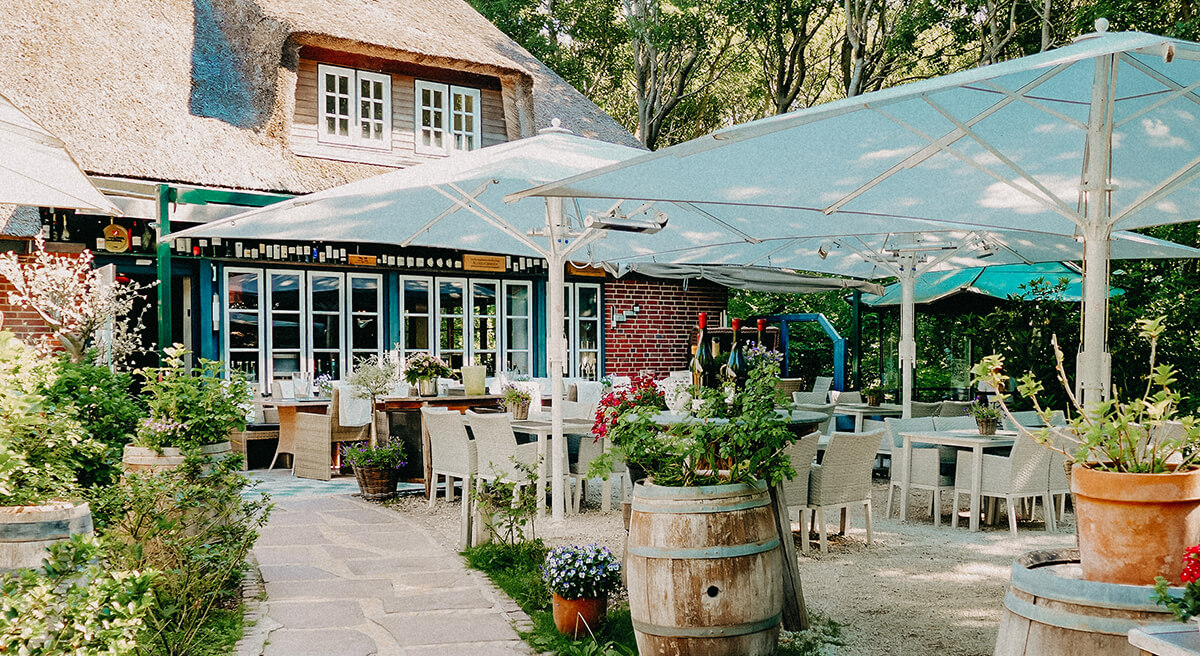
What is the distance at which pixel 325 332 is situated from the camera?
1107cm

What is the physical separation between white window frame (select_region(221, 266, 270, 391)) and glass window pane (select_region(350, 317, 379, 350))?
3.50 ft

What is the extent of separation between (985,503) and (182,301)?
8.38m

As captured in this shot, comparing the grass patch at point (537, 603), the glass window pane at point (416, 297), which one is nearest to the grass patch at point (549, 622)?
the grass patch at point (537, 603)

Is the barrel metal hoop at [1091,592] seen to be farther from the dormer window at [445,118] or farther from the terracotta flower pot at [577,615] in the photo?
the dormer window at [445,118]

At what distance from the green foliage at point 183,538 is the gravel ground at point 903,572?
1.75 meters

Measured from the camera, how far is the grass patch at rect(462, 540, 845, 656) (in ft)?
12.5

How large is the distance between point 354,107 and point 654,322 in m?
5.12

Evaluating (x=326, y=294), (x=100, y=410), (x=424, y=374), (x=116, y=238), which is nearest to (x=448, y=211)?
(x=424, y=374)

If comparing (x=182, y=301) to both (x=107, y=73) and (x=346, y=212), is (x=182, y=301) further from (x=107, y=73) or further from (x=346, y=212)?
(x=346, y=212)

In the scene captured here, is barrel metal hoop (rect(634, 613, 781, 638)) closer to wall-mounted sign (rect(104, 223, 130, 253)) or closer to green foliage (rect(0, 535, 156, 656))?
green foliage (rect(0, 535, 156, 656))

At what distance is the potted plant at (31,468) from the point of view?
293 cm

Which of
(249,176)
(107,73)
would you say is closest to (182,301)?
(249,176)

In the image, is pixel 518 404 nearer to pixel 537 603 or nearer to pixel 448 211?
pixel 448 211

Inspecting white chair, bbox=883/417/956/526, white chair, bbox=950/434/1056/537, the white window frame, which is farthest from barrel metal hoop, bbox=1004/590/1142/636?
the white window frame
